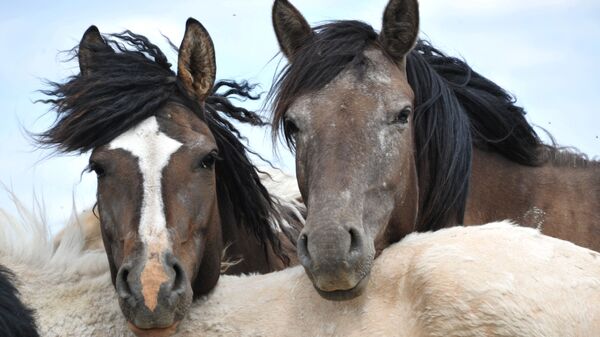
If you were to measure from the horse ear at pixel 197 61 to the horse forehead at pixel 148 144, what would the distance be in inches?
18.2

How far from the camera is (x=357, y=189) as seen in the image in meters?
4.87

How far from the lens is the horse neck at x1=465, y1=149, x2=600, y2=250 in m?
5.95

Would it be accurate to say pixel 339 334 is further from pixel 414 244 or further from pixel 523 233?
pixel 523 233

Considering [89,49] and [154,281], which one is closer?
[154,281]

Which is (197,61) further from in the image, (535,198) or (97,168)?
(535,198)

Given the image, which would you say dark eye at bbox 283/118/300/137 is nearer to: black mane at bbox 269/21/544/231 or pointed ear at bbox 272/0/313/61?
black mane at bbox 269/21/544/231

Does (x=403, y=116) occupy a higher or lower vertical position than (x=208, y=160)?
higher

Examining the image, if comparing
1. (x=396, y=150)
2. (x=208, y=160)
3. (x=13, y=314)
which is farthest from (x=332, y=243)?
(x=13, y=314)

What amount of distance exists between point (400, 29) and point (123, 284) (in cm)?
207

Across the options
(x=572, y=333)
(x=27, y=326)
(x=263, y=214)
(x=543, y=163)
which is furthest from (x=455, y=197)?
(x=27, y=326)

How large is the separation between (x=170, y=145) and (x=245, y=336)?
1212 millimetres

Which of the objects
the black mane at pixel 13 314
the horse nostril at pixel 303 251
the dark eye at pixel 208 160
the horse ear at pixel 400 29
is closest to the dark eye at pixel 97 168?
the dark eye at pixel 208 160

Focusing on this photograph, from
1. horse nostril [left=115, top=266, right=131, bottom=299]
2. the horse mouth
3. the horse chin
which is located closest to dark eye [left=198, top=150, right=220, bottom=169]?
horse nostril [left=115, top=266, right=131, bottom=299]

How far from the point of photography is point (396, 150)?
5.16 meters
